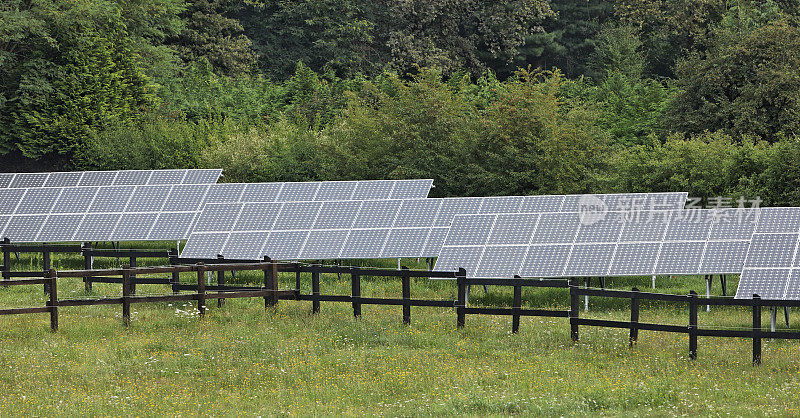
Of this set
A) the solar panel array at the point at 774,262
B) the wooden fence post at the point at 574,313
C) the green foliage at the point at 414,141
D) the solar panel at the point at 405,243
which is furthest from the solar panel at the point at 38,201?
the solar panel array at the point at 774,262

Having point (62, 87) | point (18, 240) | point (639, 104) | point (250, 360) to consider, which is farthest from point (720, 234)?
point (62, 87)

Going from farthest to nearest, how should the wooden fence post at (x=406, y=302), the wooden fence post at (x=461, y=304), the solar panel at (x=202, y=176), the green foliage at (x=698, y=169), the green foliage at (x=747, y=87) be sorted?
1. the green foliage at (x=747, y=87)
2. the solar panel at (x=202, y=176)
3. the green foliage at (x=698, y=169)
4. the wooden fence post at (x=406, y=302)
5. the wooden fence post at (x=461, y=304)

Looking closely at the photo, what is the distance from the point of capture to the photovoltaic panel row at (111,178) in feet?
119

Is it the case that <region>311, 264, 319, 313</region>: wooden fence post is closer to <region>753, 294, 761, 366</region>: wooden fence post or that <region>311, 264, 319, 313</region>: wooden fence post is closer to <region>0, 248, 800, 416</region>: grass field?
<region>0, 248, 800, 416</region>: grass field

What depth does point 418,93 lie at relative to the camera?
3866 cm

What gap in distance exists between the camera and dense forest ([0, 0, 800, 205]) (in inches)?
1395

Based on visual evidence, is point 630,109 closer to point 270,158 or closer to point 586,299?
point 270,158

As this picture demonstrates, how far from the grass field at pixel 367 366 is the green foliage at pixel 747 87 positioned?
15769 mm

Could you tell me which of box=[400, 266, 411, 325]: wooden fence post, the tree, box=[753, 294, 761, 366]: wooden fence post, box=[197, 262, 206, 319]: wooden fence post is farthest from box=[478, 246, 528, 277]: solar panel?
the tree

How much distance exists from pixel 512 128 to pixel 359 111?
748 cm

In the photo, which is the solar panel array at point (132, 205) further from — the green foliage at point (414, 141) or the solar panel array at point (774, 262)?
the solar panel array at point (774, 262)

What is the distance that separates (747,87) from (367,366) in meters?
25.4

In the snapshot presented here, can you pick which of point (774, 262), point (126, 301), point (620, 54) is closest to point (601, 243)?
point (774, 262)

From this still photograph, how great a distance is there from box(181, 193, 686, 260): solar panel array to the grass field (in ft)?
9.12
